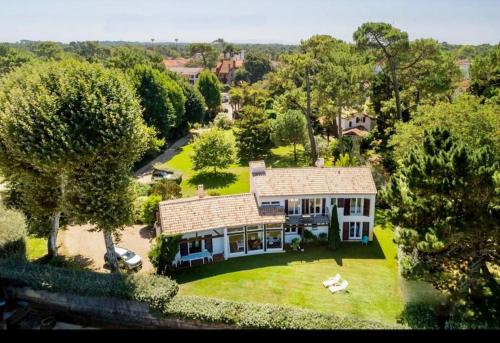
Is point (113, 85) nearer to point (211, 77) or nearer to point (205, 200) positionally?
Answer: point (205, 200)

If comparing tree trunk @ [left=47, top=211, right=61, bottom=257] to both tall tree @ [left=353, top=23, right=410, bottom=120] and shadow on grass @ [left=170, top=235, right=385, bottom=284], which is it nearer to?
shadow on grass @ [left=170, top=235, right=385, bottom=284]

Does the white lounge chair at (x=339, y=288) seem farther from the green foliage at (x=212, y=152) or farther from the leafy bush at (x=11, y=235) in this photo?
the green foliage at (x=212, y=152)

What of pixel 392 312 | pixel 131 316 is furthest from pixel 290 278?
pixel 131 316

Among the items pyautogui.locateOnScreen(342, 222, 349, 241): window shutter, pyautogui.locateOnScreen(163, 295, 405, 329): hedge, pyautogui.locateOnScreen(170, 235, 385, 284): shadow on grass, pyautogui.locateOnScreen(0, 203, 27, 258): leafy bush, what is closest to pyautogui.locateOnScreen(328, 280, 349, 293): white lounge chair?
pyautogui.locateOnScreen(170, 235, 385, 284): shadow on grass

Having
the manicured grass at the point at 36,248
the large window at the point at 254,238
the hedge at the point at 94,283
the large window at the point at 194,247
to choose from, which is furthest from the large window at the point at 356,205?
the manicured grass at the point at 36,248

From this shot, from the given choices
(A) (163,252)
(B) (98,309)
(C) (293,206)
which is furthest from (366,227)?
(B) (98,309)

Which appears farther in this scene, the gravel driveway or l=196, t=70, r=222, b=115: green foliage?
l=196, t=70, r=222, b=115: green foliage
